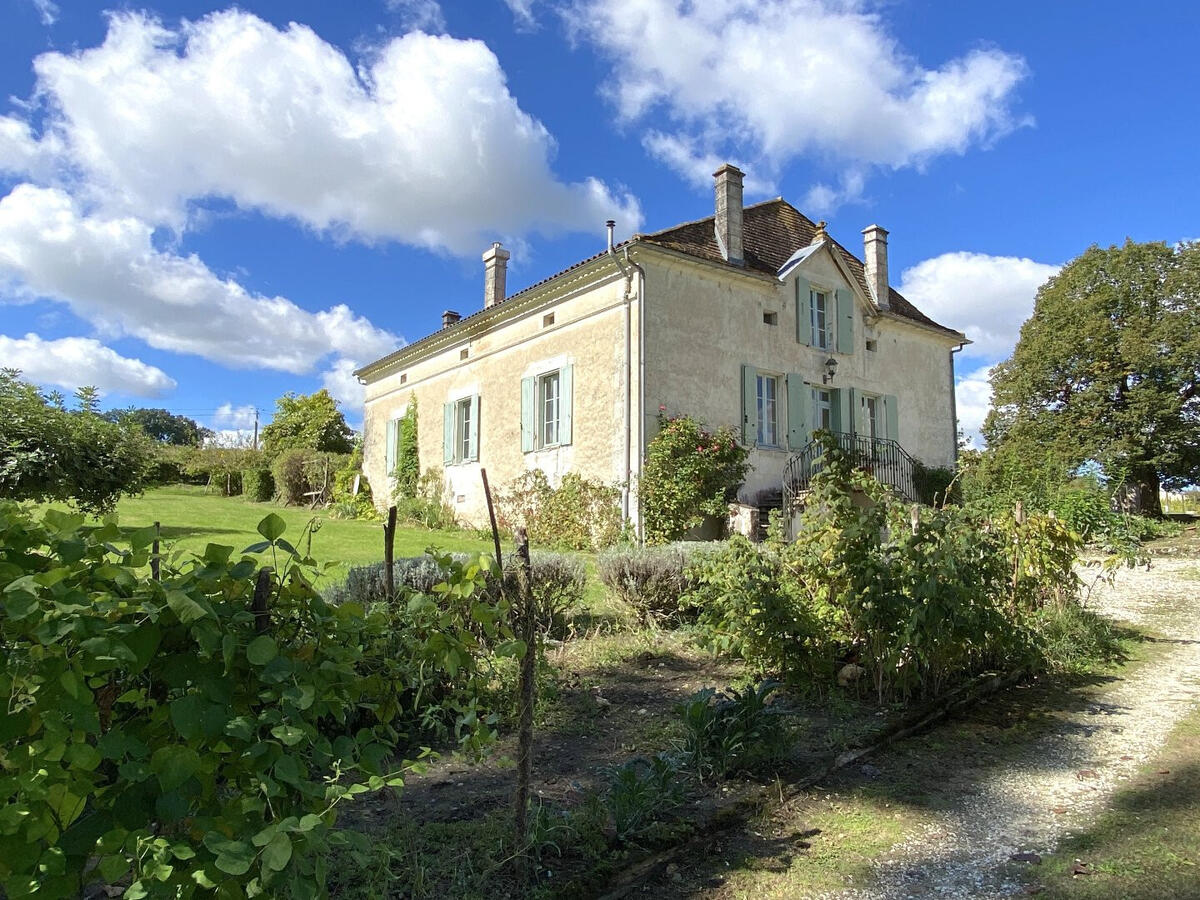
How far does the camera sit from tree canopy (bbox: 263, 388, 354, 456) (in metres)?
27.0

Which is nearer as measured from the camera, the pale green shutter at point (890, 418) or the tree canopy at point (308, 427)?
the pale green shutter at point (890, 418)

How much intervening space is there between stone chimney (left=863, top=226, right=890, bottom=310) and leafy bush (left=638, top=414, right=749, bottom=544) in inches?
241

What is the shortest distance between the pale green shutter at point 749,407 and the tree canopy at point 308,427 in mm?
17644

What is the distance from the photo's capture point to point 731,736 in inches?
131

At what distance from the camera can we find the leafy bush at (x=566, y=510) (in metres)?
12.1

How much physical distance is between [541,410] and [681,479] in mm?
3509

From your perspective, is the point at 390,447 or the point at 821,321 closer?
the point at 821,321

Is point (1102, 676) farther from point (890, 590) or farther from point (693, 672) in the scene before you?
point (693, 672)

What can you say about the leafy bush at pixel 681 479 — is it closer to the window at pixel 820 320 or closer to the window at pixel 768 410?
the window at pixel 768 410

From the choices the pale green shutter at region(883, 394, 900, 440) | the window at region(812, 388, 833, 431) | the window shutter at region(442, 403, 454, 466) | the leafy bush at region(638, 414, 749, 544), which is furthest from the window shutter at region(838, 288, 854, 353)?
the window shutter at region(442, 403, 454, 466)

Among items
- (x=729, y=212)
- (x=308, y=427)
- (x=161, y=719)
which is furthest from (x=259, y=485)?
(x=161, y=719)

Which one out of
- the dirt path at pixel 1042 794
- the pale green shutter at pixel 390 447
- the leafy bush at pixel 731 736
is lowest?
the dirt path at pixel 1042 794

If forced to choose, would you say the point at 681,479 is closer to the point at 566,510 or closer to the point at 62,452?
the point at 566,510

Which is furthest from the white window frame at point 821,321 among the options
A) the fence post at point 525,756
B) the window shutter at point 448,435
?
the fence post at point 525,756
